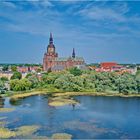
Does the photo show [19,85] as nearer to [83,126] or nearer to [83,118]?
[83,118]

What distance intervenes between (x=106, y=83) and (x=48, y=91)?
394 inches

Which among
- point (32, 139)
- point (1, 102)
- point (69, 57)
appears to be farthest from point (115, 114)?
point (69, 57)

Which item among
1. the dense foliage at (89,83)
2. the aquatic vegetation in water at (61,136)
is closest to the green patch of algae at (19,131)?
the aquatic vegetation in water at (61,136)

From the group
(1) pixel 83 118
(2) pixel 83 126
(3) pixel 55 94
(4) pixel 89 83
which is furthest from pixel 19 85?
(2) pixel 83 126

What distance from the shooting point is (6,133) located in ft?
62.2

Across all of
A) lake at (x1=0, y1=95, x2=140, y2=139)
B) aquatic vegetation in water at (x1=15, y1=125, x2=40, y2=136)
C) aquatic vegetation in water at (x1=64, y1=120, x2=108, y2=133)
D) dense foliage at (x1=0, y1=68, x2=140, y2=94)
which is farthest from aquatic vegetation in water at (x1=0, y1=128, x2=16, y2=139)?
dense foliage at (x1=0, y1=68, x2=140, y2=94)

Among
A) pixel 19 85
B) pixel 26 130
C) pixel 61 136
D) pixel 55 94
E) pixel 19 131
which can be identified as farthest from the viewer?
pixel 19 85

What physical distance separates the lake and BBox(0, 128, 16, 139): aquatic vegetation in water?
2.39 ft

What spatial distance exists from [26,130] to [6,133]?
1.50m

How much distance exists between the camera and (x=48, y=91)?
1747 inches

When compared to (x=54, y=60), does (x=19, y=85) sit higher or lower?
lower

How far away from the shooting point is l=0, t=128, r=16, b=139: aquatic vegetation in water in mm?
18305

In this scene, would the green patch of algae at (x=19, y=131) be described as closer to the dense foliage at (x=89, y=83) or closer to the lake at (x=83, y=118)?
A: the lake at (x=83, y=118)

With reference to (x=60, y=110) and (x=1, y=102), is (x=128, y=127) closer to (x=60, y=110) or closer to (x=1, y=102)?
(x=60, y=110)
